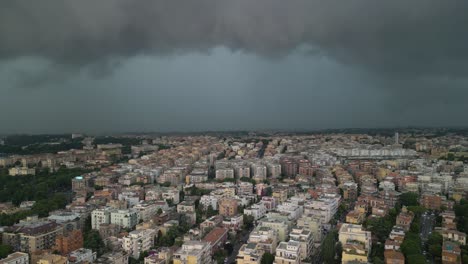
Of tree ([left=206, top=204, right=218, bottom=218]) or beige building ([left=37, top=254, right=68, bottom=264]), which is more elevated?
beige building ([left=37, top=254, right=68, bottom=264])

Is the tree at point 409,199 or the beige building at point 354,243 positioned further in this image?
the tree at point 409,199

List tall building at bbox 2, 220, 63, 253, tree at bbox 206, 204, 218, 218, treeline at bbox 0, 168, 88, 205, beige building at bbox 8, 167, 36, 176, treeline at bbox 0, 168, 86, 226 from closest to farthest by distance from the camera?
tall building at bbox 2, 220, 63, 253 → treeline at bbox 0, 168, 86, 226 → tree at bbox 206, 204, 218, 218 → treeline at bbox 0, 168, 88, 205 → beige building at bbox 8, 167, 36, 176

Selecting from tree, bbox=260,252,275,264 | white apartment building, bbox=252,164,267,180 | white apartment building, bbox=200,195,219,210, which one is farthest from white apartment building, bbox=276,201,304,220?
white apartment building, bbox=252,164,267,180

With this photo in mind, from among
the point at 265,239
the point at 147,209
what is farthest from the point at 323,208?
the point at 147,209

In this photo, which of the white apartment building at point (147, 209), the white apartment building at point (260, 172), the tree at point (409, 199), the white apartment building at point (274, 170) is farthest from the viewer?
the white apartment building at point (274, 170)

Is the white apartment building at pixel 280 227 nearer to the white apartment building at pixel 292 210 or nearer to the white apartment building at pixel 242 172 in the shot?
the white apartment building at pixel 292 210

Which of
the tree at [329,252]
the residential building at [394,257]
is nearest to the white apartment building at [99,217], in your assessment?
the tree at [329,252]

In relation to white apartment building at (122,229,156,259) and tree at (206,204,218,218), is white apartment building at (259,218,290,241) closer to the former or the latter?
tree at (206,204,218,218)

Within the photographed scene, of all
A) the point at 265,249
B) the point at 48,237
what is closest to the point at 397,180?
the point at 265,249
